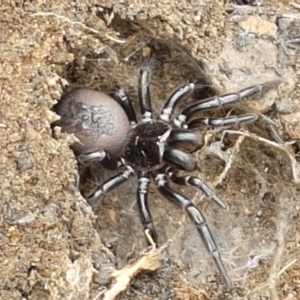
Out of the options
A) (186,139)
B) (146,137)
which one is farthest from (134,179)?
(186,139)

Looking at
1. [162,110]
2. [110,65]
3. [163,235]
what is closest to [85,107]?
[110,65]

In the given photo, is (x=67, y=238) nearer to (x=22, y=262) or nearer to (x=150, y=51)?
(x=22, y=262)

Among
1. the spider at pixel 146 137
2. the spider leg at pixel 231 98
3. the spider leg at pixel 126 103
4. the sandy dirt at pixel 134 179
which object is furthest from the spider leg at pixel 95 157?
the spider leg at pixel 231 98

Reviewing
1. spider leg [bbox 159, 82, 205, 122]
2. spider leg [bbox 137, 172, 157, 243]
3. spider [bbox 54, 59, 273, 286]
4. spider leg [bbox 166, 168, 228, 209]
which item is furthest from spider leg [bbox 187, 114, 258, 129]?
spider leg [bbox 137, 172, 157, 243]

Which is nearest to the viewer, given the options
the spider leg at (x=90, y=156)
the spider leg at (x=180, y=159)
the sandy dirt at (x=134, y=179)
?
the sandy dirt at (x=134, y=179)

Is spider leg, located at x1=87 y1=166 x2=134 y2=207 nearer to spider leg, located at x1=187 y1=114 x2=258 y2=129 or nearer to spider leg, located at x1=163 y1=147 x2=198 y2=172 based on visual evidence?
spider leg, located at x1=163 y1=147 x2=198 y2=172

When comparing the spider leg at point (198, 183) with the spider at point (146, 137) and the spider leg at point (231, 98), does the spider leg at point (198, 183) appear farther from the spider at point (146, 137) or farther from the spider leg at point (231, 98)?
the spider leg at point (231, 98)
